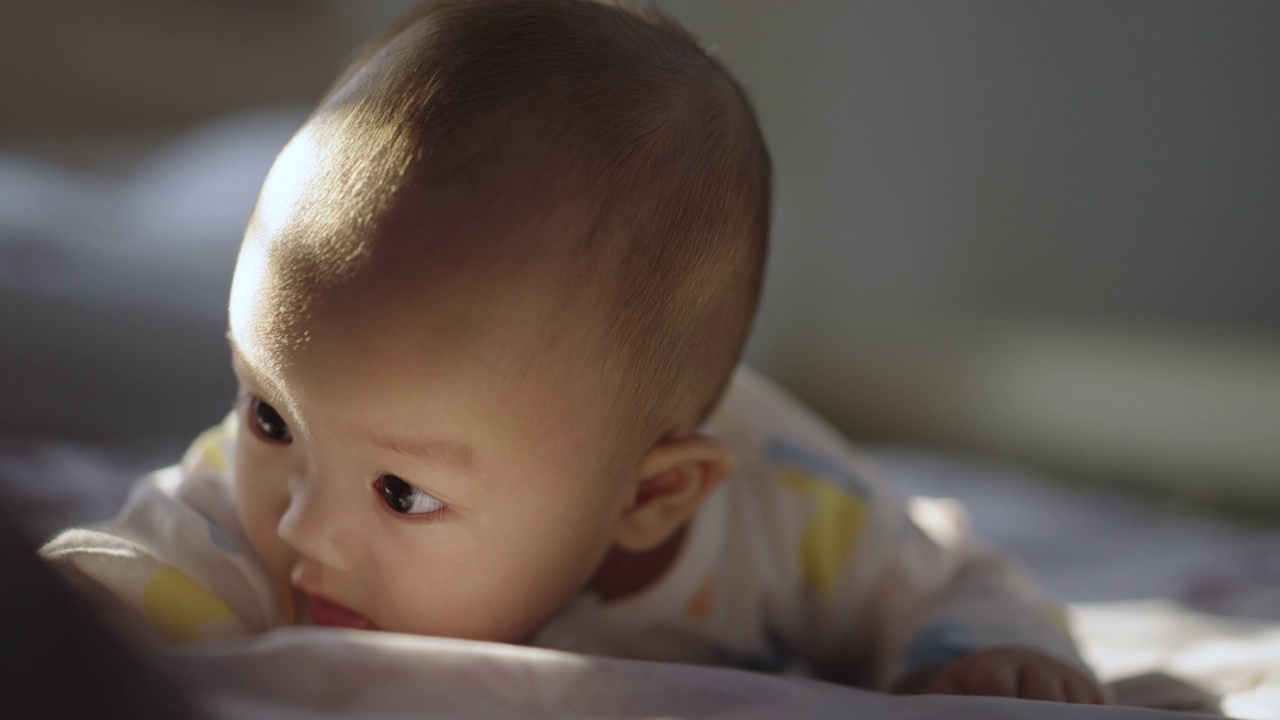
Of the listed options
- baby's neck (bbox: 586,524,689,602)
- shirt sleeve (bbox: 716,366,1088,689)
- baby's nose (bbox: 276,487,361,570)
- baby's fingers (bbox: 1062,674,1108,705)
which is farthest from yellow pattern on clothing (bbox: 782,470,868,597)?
baby's nose (bbox: 276,487,361,570)

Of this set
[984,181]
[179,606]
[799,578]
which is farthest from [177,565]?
[984,181]

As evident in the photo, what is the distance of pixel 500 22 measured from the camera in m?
0.67

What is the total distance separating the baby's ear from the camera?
2.48 feet

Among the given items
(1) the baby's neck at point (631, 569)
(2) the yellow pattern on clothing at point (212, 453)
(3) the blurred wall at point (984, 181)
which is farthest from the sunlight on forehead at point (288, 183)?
(3) the blurred wall at point (984, 181)

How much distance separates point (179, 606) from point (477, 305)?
24cm

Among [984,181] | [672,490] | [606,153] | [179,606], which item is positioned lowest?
[179,606]

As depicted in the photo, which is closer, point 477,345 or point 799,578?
point 477,345

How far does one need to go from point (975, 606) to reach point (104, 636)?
71 centimetres

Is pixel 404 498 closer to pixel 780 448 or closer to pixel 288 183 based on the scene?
pixel 288 183

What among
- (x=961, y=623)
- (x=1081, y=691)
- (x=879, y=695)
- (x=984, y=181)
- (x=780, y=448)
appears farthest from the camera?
(x=984, y=181)

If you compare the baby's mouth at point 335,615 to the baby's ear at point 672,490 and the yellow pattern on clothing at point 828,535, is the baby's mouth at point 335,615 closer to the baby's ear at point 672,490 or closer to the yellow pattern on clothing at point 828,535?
the baby's ear at point 672,490

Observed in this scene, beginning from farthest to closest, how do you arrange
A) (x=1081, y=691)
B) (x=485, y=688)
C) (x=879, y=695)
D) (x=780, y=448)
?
(x=780, y=448) < (x=1081, y=691) < (x=879, y=695) < (x=485, y=688)

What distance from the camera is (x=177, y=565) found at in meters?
0.64

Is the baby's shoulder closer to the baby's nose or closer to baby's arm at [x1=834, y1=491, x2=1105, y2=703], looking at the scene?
baby's arm at [x1=834, y1=491, x2=1105, y2=703]
